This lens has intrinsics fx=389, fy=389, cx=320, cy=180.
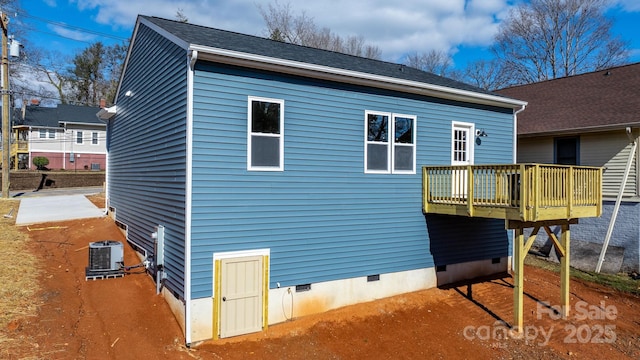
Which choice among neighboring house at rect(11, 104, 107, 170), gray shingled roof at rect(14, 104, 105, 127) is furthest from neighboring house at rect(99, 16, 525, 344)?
gray shingled roof at rect(14, 104, 105, 127)

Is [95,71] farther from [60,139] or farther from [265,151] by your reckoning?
[265,151]

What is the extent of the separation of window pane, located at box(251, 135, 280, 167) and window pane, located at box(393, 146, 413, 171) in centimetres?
316

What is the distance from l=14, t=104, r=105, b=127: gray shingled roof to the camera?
3288cm

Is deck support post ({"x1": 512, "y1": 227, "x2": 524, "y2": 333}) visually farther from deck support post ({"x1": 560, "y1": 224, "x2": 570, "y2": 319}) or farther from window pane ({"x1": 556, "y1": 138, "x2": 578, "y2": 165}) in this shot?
window pane ({"x1": 556, "y1": 138, "x2": 578, "y2": 165})

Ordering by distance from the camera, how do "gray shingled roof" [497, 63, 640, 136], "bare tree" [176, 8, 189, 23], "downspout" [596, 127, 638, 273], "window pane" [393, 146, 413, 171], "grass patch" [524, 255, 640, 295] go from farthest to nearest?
"bare tree" [176, 8, 189, 23] < "gray shingled roof" [497, 63, 640, 136] < "downspout" [596, 127, 638, 273] < "grass patch" [524, 255, 640, 295] < "window pane" [393, 146, 413, 171]

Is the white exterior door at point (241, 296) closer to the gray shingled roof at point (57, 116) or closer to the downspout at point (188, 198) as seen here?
the downspout at point (188, 198)

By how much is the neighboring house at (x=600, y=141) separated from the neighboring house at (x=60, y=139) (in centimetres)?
3318

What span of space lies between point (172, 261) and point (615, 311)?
10433 mm

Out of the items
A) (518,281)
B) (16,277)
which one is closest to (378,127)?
(518,281)

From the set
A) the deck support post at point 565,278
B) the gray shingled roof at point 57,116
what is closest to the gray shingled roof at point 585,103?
the deck support post at point 565,278

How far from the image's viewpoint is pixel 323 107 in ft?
27.7

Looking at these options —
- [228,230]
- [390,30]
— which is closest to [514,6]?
[390,30]

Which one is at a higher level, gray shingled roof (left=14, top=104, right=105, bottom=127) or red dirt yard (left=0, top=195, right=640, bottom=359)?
gray shingled roof (left=14, top=104, right=105, bottom=127)

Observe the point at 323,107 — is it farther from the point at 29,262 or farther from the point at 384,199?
the point at 29,262
